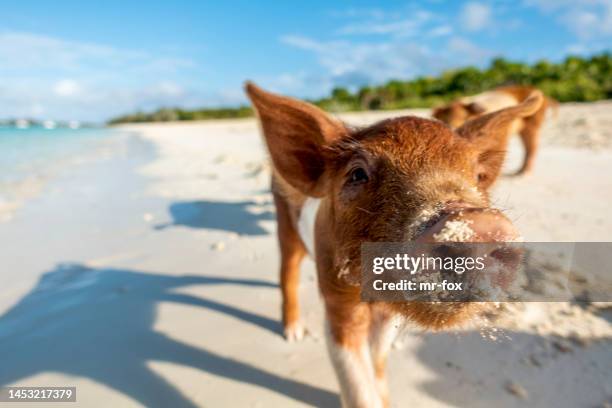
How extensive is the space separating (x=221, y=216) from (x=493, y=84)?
4117 centimetres

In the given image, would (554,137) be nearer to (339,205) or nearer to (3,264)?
(339,205)

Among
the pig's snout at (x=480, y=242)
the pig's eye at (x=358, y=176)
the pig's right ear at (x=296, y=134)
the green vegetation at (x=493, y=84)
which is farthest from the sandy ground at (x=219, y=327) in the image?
the green vegetation at (x=493, y=84)

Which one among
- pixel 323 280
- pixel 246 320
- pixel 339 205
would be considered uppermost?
pixel 339 205

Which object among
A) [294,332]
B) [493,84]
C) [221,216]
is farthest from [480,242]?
[493,84]

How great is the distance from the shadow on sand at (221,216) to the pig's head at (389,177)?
3114 millimetres

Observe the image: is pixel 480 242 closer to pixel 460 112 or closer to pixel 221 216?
→ pixel 221 216

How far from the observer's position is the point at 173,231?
541cm

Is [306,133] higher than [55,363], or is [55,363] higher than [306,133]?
[306,133]

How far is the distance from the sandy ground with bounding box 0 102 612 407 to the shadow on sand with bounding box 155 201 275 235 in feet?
0.14

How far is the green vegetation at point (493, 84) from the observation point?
23.6 meters

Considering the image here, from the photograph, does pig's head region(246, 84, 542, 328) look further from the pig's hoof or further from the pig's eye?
the pig's hoof

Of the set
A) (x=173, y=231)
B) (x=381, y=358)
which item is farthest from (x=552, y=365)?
(x=173, y=231)

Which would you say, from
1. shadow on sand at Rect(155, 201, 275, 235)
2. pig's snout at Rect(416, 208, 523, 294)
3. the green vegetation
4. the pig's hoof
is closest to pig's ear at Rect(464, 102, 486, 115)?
shadow on sand at Rect(155, 201, 275, 235)

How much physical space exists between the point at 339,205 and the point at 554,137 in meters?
12.2
